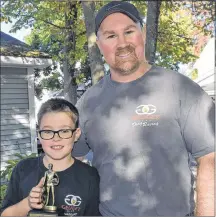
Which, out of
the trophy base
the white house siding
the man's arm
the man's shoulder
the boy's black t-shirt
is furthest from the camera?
the white house siding

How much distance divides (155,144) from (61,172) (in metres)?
0.60

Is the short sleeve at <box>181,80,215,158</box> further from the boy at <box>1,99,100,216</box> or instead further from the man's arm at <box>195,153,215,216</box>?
the boy at <box>1,99,100,216</box>

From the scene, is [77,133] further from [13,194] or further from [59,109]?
[13,194]

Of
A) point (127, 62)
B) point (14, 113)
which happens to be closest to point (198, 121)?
point (127, 62)

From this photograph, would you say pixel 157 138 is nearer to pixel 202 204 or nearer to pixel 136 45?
pixel 202 204

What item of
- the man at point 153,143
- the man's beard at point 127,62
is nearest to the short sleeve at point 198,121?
the man at point 153,143

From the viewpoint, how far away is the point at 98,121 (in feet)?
7.41

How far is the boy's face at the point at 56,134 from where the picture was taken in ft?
7.28

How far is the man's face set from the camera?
2.27 metres

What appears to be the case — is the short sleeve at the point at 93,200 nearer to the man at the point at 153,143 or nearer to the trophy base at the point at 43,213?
the man at the point at 153,143

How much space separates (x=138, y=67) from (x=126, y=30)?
245 millimetres

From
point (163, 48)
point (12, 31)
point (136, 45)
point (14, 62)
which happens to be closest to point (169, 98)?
point (136, 45)

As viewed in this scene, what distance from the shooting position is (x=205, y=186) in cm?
208

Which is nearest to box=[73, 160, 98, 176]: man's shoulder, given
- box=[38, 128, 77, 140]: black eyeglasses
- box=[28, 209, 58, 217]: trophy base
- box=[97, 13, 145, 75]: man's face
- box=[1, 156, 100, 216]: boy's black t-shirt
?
box=[1, 156, 100, 216]: boy's black t-shirt
